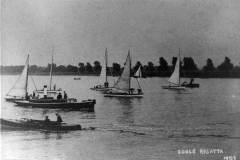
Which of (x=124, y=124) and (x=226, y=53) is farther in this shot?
(x=124, y=124)

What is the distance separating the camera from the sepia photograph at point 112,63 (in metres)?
6.68

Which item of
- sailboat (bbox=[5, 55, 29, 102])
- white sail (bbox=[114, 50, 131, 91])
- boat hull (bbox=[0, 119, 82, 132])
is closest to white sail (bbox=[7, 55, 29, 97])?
sailboat (bbox=[5, 55, 29, 102])

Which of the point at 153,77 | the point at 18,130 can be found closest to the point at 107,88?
the point at 153,77

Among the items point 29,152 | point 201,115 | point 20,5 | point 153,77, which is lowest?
point 29,152

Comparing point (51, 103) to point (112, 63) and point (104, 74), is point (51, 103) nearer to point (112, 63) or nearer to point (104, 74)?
point (104, 74)

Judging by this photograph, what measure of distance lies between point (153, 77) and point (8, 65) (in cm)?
269

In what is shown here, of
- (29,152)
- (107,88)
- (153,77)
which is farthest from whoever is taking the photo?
(107,88)

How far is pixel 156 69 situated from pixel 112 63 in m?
0.78

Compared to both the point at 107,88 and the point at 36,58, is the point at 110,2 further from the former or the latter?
the point at 107,88

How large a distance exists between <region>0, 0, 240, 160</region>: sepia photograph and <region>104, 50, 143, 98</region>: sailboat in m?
0.69

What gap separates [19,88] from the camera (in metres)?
7.52

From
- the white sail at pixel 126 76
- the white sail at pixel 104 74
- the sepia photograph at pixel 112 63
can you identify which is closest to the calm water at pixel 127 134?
the sepia photograph at pixel 112 63

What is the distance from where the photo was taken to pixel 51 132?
7043 mm

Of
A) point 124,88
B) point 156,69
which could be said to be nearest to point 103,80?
point 156,69
